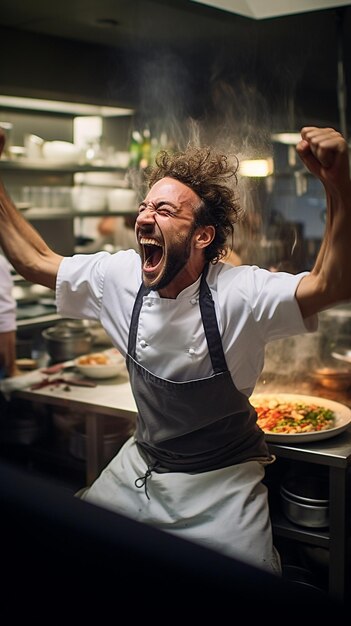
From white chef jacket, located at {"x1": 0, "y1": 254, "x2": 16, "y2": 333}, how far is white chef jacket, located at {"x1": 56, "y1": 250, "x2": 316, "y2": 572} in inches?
23.7

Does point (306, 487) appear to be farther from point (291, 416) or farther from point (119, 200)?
point (119, 200)

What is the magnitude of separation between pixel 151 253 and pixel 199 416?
0.30m

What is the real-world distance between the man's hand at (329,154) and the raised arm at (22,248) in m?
0.57

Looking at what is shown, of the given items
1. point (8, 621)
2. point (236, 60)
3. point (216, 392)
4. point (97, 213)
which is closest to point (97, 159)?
point (97, 213)

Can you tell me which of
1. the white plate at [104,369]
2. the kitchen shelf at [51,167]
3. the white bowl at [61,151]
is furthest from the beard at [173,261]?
the kitchen shelf at [51,167]

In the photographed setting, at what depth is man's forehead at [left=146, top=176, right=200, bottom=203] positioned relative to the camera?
1170mm

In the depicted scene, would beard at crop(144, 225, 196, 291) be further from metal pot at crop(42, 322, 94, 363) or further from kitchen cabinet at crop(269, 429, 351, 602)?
metal pot at crop(42, 322, 94, 363)

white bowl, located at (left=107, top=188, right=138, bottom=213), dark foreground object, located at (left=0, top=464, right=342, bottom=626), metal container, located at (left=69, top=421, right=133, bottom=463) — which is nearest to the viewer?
dark foreground object, located at (left=0, top=464, right=342, bottom=626)

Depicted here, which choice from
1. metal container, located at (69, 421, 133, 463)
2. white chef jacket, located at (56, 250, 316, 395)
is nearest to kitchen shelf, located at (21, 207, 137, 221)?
metal container, located at (69, 421, 133, 463)

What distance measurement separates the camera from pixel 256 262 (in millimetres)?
1674

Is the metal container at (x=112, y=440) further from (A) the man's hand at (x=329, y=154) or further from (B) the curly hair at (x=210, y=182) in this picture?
(A) the man's hand at (x=329, y=154)

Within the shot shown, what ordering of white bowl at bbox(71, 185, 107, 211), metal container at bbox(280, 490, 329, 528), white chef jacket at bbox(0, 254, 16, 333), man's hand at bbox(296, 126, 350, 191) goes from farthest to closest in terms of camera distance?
white bowl at bbox(71, 185, 107, 211) < white chef jacket at bbox(0, 254, 16, 333) < metal container at bbox(280, 490, 329, 528) < man's hand at bbox(296, 126, 350, 191)

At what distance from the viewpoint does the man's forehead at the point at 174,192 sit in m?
1.17

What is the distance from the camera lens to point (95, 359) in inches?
77.1
